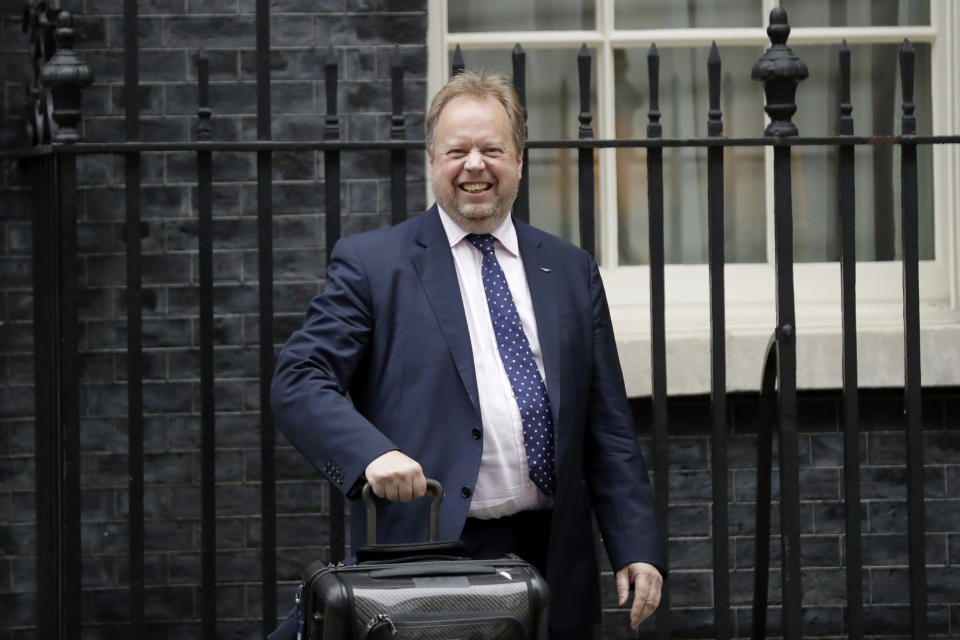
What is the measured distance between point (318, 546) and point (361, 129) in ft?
4.63

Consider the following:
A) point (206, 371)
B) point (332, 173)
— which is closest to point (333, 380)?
point (206, 371)

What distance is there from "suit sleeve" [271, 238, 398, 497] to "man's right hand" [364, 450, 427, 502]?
8 cm

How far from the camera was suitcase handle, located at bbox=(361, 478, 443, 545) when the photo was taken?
10.2 feet

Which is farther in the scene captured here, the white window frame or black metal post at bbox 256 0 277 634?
the white window frame

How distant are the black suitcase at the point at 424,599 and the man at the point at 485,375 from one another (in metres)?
0.38

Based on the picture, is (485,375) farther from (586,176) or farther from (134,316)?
(134,316)

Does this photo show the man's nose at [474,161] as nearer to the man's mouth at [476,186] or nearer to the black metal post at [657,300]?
the man's mouth at [476,186]

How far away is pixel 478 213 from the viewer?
3.49 meters

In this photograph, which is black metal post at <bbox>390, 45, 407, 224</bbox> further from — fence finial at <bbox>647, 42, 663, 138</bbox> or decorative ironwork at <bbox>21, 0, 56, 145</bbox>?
decorative ironwork at <bbox>21, 0, 56, 145</bbox>

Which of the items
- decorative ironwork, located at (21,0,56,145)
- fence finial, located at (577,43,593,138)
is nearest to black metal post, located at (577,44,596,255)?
fence finial, located at (577,43,593,138)

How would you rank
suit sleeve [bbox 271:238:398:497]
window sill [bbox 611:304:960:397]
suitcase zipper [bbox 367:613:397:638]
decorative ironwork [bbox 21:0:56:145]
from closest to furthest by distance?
1. suitcase zipper [bbox 367:613:397:638]
2. suit sleeve [bbox 271:238:398:497]
3. decorative ironwork [bbox 21:0:56:145]
4. window sill [bbox 611:304:960:397]

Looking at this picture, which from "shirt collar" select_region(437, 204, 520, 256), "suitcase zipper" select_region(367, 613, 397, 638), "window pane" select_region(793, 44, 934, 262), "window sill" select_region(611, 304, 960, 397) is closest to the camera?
"suitcase zipper" select_region(367, 613, 397, 638)

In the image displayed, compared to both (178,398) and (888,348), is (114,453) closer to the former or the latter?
(178,398)

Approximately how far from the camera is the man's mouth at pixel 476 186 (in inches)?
137
